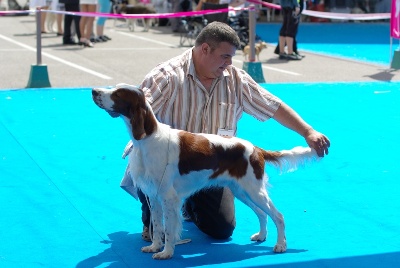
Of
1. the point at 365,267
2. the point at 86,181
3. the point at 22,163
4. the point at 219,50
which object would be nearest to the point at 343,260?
the point at 365,267

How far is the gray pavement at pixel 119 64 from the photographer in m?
12.6

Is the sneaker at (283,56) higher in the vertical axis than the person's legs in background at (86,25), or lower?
lower

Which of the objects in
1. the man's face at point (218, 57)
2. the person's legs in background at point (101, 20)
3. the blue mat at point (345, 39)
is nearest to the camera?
the man's face at point (218, 57)

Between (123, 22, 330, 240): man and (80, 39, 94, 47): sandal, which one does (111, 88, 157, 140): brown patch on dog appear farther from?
(80, 39, 94, 47): sandal

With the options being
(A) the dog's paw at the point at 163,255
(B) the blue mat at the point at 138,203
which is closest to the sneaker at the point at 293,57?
(B) the blue mat at the point at 138,203

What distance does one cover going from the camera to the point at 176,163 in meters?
4.78

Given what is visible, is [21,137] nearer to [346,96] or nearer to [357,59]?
[346,96]

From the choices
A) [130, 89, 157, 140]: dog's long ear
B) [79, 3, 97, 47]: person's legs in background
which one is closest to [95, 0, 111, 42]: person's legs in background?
[79, 3, 97, 47]: person's legs in background

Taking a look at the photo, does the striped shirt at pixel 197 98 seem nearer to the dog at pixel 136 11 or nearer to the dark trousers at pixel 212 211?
the dark trousers at pixel 212 211

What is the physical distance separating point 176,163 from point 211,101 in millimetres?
705

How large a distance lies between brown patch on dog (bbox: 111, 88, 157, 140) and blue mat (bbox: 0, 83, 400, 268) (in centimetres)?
82

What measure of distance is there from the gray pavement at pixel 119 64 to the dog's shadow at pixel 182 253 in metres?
6.77

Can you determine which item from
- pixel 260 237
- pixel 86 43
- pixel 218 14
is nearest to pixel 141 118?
pixel 260 237

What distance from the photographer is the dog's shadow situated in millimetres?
4887
